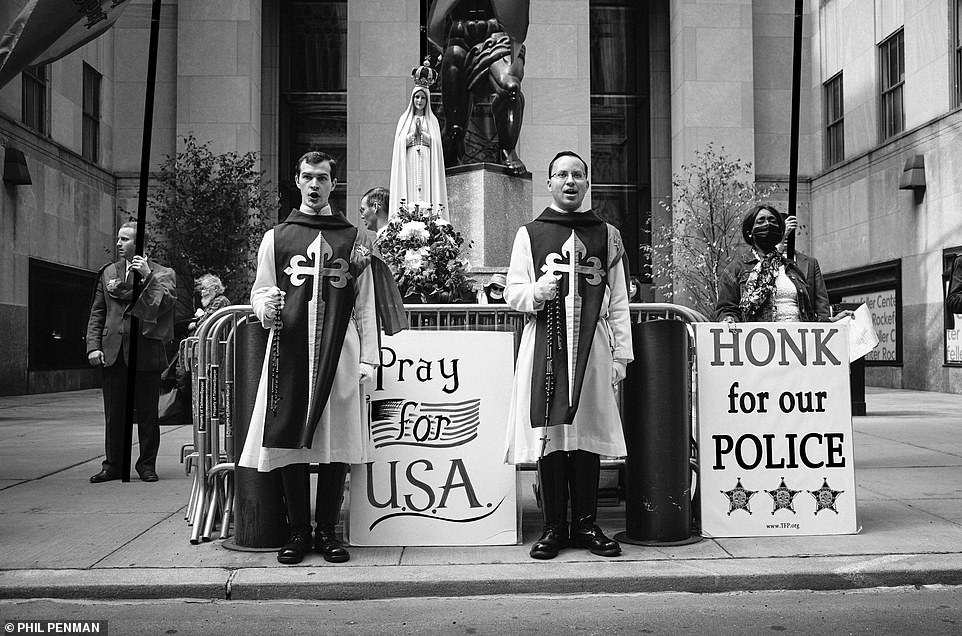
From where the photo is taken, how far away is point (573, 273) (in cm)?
546

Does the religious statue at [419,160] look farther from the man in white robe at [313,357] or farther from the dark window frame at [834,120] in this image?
the dark window frame at [834,120]

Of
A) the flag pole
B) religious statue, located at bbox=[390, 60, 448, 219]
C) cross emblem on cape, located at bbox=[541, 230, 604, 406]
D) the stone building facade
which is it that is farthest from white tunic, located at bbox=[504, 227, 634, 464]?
the stone building facade

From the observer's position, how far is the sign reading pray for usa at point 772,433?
5.96m

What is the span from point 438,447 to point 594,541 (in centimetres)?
109

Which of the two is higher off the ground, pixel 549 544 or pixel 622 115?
pixel 622 115

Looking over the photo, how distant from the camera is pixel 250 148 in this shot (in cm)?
2639

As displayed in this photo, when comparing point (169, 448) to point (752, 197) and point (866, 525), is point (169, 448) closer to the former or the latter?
point (866, 525)

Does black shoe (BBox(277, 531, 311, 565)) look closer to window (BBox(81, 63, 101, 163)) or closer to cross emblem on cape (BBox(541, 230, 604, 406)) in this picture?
cross emblem on cape (BBox(541, 230, 604, 406))

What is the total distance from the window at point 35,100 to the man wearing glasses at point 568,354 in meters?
18.8

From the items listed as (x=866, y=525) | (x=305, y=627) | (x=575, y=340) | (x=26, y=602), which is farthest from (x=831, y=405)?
(x=26, y=602)

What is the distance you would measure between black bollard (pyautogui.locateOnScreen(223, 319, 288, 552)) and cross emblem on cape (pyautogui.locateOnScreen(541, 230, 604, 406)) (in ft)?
5.69

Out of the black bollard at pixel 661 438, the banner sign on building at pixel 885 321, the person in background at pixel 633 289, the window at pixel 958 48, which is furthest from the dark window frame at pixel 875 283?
the black bollard at pixel 661 438

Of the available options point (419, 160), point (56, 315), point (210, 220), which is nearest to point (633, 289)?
point (419, 160)

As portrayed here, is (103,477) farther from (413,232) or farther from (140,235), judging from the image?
(413,232)
